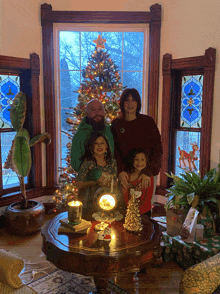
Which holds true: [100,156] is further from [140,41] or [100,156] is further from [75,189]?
[140,41]

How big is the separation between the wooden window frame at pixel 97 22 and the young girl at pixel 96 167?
2110 millimetres

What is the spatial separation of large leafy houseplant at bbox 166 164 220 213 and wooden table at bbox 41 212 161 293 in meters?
1.24

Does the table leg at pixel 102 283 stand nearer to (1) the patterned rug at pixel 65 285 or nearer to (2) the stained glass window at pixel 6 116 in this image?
(1) the patterned rug at pixel 65 285

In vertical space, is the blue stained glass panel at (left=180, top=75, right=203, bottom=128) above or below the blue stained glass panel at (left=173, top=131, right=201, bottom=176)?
above

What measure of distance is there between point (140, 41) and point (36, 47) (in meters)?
1.68

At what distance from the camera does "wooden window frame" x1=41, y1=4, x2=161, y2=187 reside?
4.29 m

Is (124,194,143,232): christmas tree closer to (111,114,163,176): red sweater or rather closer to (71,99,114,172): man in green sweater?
(111,114,163,176): red sweater

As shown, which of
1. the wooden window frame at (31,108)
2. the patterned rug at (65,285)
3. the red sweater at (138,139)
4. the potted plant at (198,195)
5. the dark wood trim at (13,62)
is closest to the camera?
the patterned rug at (65,285)

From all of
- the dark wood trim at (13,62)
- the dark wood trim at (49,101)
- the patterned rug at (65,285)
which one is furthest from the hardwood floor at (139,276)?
the dark wood trim at (13,62)

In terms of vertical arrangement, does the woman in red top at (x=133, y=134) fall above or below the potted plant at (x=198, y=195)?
above

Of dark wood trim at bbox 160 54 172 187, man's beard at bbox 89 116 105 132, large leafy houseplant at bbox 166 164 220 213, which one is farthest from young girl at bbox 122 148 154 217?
dark wood trim at bbox 160 54 172 187

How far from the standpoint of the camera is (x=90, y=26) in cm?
444

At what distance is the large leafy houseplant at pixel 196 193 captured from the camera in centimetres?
→ 319

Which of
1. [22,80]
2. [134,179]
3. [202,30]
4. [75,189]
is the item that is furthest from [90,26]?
[134,179]
